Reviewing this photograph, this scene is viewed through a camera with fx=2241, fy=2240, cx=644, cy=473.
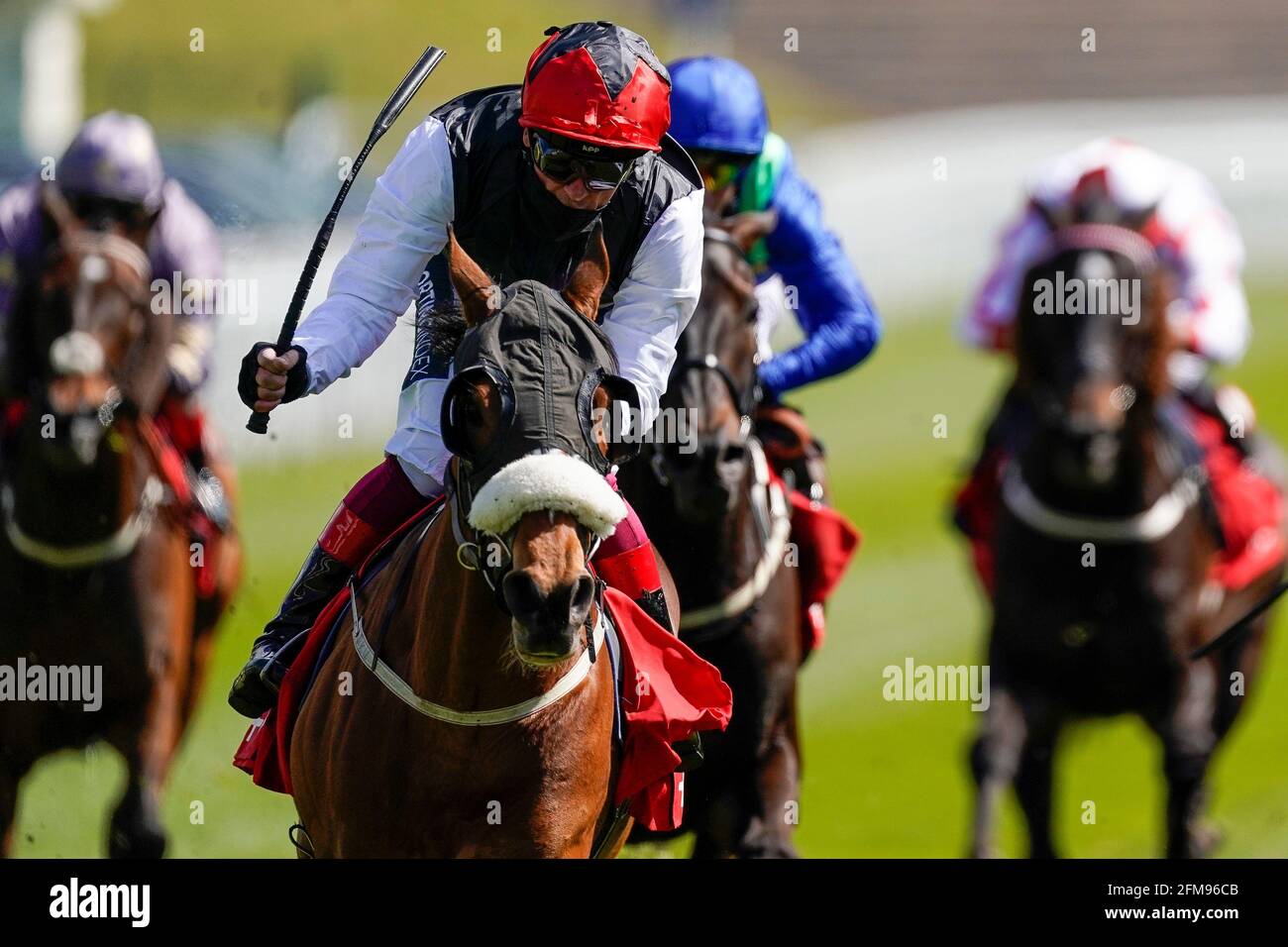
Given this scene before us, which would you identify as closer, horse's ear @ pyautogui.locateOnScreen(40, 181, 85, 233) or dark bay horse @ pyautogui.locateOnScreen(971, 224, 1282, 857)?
dark bay horse @ pyautogui.locateOnScreen(971, 224, 1282, 857)

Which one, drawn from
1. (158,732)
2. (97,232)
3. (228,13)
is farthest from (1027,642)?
(228,13)

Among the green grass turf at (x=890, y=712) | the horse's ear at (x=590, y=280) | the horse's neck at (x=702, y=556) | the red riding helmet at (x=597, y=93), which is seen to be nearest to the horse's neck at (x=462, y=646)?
the horse's ear at (x=590, y=280)

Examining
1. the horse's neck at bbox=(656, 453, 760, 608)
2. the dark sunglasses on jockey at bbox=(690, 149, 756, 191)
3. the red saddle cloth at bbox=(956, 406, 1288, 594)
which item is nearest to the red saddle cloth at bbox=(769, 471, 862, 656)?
the horse's neck at bbox=(656, 453, 760, 608)

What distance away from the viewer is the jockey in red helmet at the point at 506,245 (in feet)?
13.1

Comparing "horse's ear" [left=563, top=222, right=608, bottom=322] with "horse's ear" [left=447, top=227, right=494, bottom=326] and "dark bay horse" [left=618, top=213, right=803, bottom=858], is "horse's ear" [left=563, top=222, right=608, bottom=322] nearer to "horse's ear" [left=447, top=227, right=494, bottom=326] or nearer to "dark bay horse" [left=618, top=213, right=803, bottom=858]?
"horse's ear" [left=447, top=227, right=494, bottom=326]

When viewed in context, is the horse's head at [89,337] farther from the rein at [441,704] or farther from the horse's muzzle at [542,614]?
the horse's muzzle at [542,614]

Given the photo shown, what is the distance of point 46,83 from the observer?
19234 millimetres

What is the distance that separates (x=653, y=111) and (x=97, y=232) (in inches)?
127

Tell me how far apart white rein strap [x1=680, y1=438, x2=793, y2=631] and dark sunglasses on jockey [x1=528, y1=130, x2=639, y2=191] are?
175 centimetres

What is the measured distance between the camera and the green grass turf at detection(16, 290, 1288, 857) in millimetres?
7848

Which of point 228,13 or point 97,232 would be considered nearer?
point 97,232

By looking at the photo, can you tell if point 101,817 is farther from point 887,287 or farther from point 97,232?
point 887,287

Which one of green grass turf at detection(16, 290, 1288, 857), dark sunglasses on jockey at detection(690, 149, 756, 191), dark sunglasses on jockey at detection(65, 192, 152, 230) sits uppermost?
dark sunglasses on jockey at detection(65, 192, 152, 230)

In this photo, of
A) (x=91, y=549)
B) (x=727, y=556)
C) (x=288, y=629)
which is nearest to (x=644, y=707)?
(x=288, y=629)
